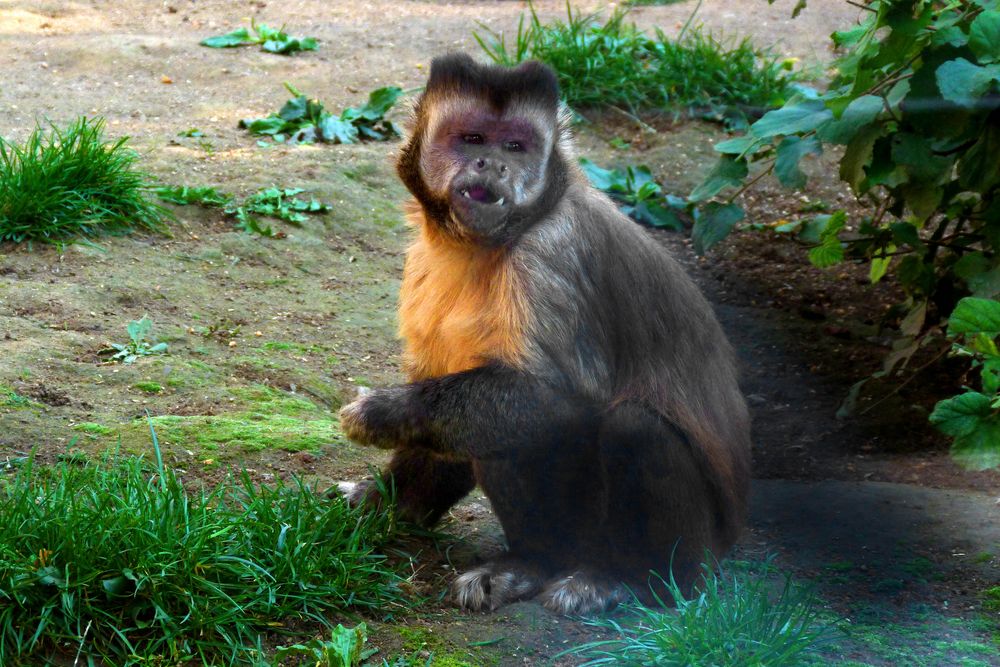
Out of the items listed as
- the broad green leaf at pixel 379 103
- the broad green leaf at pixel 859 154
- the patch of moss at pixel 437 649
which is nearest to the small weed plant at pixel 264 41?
the broad green leaf at pixel 379 103

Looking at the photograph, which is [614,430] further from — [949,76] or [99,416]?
[99,416]

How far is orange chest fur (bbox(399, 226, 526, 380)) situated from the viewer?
12.7 ft

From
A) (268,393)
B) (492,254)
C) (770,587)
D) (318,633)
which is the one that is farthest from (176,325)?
(770,587)

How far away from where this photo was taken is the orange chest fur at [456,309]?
388 cm

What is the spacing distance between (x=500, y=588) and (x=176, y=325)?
99.2 inches

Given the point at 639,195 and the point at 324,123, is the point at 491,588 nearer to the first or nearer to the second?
the point at 639,195

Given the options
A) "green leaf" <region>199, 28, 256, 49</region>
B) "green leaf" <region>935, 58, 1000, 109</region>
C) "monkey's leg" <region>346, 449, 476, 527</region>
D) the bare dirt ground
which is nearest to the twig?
the bare dirt ground

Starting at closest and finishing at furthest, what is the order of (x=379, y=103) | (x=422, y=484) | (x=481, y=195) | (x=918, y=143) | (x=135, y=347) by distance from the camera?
(x=481, y=195)
(x=422, y=484)
(x=918, y=143)
(x=135, y=347)
(x=379, y=103)

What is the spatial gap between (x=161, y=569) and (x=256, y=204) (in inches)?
150

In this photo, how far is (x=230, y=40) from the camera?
30.9 feet

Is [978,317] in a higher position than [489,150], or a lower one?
lower

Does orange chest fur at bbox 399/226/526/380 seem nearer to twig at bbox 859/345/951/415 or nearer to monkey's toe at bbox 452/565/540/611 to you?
monkey's toe at bbox 452/565/540/611

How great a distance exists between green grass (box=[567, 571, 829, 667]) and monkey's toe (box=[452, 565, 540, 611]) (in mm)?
457

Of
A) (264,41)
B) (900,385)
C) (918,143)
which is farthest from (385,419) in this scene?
(264,41)
